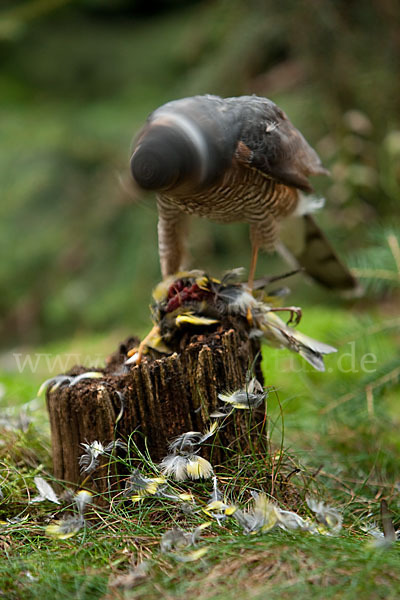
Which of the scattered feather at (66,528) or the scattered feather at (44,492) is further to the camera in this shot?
the scattered feather at (44,492)

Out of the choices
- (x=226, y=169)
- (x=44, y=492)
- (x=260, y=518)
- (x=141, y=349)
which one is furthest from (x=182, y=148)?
(x=44, y=492)

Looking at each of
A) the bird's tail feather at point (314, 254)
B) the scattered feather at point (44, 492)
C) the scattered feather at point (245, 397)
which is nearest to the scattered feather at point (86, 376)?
the scattered feather at point (44, 492)

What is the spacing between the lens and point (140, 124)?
5727 millimetres

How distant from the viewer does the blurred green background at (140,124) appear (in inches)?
231

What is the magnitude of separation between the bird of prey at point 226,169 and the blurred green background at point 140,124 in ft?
8.13

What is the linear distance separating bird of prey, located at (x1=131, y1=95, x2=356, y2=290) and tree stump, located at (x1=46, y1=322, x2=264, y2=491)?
64 centimetres

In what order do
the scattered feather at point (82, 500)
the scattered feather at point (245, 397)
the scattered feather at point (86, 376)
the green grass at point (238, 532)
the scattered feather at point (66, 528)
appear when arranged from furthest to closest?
the scattered feather at point (86, 376) → the scattered feather at point (245, 397) → the scattered feather at point (82, 500) → the scattered feather at point (66, 528) → the green grass at point (238, 532)

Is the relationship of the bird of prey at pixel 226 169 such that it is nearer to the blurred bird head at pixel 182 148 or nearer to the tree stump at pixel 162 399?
the blurred bird head at pixel 182 148

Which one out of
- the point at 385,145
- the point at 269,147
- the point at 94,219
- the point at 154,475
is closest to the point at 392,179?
the point at 385,145

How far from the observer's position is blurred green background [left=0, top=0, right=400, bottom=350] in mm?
5859

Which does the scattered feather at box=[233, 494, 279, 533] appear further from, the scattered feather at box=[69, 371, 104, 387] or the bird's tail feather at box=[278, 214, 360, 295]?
the bird's tail feather at box=[278, 214, 360, 295]

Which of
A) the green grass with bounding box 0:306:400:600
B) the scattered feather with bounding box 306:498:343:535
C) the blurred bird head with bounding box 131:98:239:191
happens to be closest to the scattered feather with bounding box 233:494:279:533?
the green grass with bounding box 0:306:400:600

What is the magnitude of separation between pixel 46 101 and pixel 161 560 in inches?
256

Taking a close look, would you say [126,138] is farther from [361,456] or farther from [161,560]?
[161,560]
